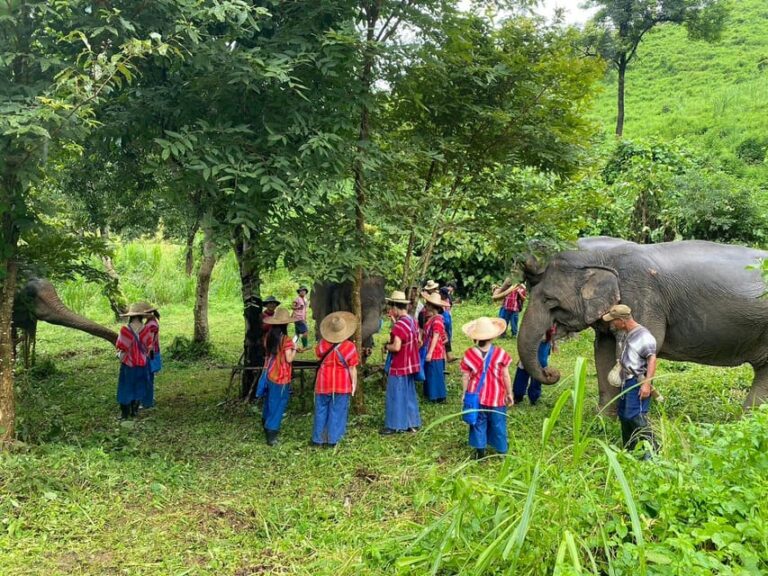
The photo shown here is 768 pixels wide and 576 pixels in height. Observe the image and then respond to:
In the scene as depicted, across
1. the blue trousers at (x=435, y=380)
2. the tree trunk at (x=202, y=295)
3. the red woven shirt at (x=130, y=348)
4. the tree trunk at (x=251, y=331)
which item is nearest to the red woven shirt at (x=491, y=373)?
the blue trousers at (x=435, y=380)

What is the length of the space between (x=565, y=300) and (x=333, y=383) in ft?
8.51

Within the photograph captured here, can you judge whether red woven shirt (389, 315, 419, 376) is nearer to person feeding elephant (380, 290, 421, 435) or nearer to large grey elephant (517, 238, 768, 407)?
person feeding elephant (380, 290, 421, 435)

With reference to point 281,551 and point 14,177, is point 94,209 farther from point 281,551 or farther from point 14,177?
point 281,551

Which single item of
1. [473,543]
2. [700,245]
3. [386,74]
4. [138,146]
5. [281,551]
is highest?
[386,74]

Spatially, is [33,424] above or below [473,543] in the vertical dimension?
below

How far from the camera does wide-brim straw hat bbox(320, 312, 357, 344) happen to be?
6199 millimetres

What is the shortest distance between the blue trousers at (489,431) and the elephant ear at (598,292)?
149 centimetres

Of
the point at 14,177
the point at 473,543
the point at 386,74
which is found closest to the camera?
the point at 473,543

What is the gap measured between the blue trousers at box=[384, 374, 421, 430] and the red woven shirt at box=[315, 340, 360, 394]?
0.67 meters

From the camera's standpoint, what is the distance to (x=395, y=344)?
6.78m

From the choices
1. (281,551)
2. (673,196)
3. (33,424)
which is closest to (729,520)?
(281,551)

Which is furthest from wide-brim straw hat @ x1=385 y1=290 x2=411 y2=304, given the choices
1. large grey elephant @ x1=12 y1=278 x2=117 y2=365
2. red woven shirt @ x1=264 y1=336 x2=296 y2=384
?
large grey elephant @ x1=12 y1=278 x2=117 y2=365

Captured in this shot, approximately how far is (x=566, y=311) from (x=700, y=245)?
5.55 ft

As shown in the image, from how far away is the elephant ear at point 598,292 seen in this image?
6504mm
